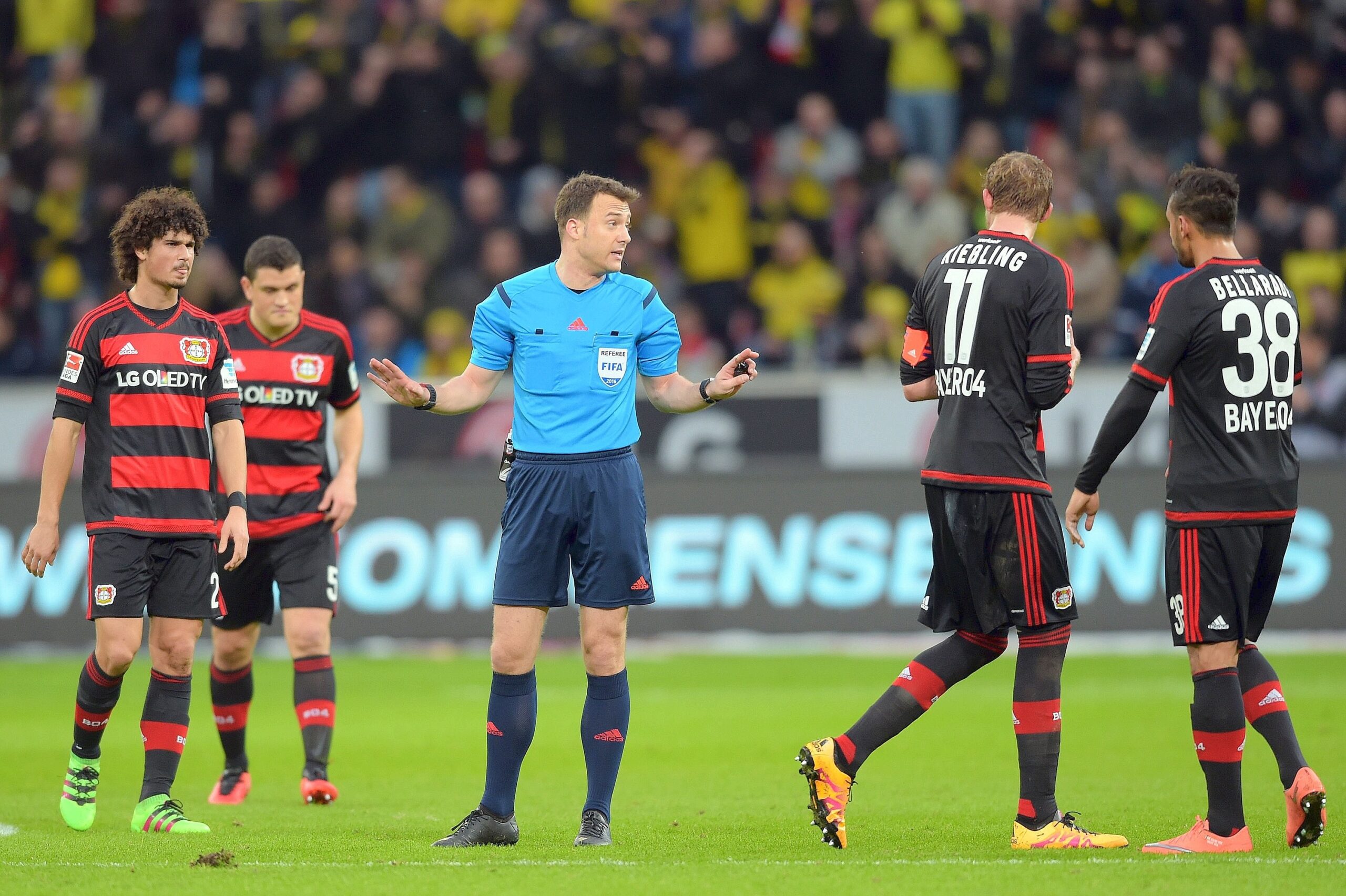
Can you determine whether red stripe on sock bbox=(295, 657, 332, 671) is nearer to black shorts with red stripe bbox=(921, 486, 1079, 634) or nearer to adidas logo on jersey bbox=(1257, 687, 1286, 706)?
black shorts with red stripe bbox=(921, 486, 1079, 634)

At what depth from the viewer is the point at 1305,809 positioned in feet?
18.9

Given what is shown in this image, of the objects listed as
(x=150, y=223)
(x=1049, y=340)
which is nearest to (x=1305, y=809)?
(x=1049, y=340)

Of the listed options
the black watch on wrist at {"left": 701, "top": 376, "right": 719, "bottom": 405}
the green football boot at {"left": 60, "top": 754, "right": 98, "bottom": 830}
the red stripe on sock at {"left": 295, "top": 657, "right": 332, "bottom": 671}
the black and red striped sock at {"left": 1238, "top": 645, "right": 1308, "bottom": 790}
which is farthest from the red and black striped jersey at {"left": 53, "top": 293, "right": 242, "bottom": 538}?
the black and red striped sock at {"left": 1238, "top": 645, "right": 1308, "bottom": 790}

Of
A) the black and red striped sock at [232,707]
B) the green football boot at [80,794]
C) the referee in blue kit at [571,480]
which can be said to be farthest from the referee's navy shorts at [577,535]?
the black and red striped sock at [232,707]

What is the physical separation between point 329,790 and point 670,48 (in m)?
11.6

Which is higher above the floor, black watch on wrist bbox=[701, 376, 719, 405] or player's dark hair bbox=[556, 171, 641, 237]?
player's dark hair bbox=[556, 171, 641, 237]

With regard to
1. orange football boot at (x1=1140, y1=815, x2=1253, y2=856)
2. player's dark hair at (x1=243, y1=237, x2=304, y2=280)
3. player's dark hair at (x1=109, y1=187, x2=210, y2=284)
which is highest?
player's dark hair at (x1=243, y1=237, x2=304, y2=280)

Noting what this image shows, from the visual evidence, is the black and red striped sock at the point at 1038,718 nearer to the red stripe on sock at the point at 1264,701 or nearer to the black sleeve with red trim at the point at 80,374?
the red stripe on sock at the point at 1264,701

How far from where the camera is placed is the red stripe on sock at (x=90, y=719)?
6793 mm

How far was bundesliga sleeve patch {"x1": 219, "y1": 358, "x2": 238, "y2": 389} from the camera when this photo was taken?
6.80 metres

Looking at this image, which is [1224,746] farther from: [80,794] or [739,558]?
[739,558]

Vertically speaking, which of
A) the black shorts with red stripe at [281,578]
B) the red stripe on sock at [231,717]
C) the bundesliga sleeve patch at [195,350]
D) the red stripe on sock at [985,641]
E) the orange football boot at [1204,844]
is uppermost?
the bundesliga sleeve patch at [195,350]

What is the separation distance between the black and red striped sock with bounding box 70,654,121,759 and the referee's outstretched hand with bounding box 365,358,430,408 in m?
1.83

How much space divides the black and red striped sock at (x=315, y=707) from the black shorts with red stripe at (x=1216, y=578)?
12.8 feet
